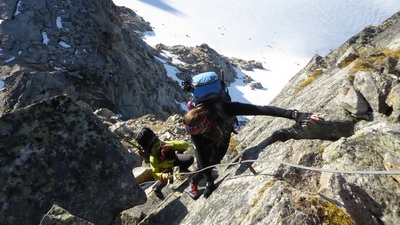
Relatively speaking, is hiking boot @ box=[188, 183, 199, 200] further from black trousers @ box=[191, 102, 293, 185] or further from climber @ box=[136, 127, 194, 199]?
climber @ box=[136, 127, 194, 199]

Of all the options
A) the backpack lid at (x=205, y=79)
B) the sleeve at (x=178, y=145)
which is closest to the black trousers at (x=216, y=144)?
the backpack lid at (x=205, y=79)

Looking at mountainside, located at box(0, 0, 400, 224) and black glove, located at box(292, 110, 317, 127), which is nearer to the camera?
mountainside, located at box(0, 0, 400, 224)

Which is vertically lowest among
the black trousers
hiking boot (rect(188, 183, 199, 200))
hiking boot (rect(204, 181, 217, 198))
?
hiking boot (rect(188, 183, 199, 200))

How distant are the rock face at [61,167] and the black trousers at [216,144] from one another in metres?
1.36

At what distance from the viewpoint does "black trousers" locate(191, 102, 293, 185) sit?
4.88 meters

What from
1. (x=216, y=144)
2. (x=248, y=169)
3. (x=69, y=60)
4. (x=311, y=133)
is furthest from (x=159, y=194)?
(x=69, y=60)

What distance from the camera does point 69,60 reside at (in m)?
31.1

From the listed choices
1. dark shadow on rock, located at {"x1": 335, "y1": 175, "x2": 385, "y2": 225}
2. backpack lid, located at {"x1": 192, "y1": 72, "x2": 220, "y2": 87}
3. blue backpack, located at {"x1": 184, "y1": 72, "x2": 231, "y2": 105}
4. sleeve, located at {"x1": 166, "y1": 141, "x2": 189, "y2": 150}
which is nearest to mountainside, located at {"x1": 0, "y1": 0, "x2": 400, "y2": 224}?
dark shadow on rock, located at {"x1": 335, "y1": 175, "x2": 385, "y2": 225}

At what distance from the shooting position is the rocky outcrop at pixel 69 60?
1037 inches

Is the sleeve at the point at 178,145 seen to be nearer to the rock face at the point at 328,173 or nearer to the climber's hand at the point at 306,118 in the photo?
the rock face at the point at 328,173

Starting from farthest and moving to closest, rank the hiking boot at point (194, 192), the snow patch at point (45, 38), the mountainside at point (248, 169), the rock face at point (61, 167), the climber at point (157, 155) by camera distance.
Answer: the snow patch at point (45, 38) < the climber at point (157, 155) < the hiking boot at point (194, 192) < the rock face at point (61, 167) < the mountainside at point (248, 169)

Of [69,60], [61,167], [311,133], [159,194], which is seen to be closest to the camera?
[61,167]

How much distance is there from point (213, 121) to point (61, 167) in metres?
2.68

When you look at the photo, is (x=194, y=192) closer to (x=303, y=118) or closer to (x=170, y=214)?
(x=170, y=214)
